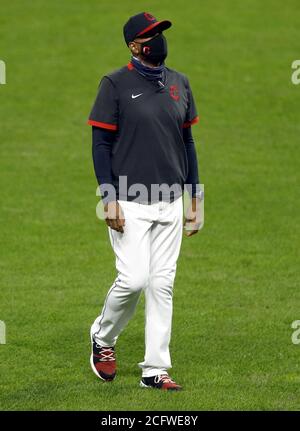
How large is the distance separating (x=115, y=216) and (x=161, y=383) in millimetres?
1222

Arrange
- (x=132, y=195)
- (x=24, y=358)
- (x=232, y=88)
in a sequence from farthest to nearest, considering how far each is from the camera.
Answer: (x=232, y=88) < (x=24, y=358) < (x=132, y=195)

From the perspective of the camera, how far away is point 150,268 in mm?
7926

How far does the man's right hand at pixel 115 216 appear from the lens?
25.3 feet

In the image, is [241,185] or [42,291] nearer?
[42,291]

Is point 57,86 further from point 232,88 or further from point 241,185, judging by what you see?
point 241,185

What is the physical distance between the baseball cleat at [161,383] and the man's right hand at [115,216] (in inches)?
42.6

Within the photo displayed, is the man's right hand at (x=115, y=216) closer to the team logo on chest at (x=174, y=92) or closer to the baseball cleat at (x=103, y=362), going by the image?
the team logo on chest at (x=174, y=92)

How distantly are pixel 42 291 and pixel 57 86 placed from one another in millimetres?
9010

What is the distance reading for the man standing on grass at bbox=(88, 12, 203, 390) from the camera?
7727mm

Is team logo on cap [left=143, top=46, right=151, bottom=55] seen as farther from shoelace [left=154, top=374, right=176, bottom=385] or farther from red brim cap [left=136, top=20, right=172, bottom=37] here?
shoelace [left=154, top=374, right=176, bottom=385]

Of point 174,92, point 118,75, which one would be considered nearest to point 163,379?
point 174,92
